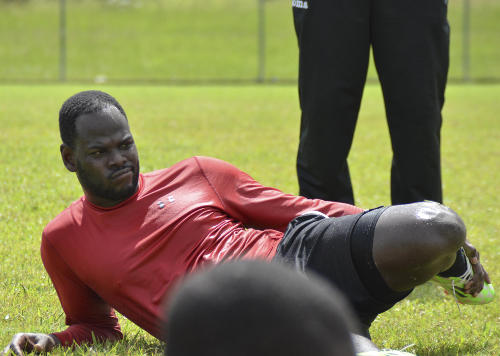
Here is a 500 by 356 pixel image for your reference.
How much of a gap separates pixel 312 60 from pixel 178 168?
1392 mm

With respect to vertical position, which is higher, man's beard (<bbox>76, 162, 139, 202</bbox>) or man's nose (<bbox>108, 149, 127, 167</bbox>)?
man's nose (<bbox>108, 149, 127, 167</bbox>)

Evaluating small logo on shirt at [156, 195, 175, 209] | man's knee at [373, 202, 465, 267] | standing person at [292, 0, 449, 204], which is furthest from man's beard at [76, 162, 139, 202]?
standing person at [292, 0, 449, 204]

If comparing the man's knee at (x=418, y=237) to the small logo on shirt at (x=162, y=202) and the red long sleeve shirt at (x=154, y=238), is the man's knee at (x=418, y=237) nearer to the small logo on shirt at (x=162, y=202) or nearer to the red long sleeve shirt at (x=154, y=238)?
the red long sleeve shirt at (x=154, y=238)

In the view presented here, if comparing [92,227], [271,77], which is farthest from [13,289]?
[271,77]

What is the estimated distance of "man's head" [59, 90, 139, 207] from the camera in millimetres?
3145

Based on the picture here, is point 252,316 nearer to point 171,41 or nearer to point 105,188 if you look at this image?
point 105,188

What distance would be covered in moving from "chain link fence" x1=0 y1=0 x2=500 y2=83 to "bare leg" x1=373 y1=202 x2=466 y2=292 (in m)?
19.5

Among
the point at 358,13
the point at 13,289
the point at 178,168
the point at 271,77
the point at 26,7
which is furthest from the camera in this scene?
the point at 26,7

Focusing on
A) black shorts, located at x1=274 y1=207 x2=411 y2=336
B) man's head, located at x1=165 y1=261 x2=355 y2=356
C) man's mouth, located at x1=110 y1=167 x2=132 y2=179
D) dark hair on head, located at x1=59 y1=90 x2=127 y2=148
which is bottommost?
black shorts, located at x1=274 y1=207 x2=411 y2=336

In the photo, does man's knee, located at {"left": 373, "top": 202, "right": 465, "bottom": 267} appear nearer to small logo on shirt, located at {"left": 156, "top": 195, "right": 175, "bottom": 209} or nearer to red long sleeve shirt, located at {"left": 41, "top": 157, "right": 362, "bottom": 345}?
red long sleeve shirt, located at {"left": 41, "top": 157, "right": 362, "bottom": 345}

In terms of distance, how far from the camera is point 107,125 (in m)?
3.16

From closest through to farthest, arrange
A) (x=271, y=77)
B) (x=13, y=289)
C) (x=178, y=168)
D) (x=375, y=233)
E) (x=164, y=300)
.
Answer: (x=375, y=233), (x=164, y=300), (x=178, y=168), (x=13, y=289), (x=271, y=77)

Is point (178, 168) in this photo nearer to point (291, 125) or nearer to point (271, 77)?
point (291, 125)

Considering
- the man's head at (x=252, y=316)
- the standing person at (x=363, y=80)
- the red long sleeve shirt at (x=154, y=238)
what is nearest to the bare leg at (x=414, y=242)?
the red long sleeve shirt at (x=154, y=238)
